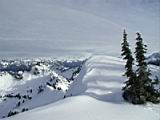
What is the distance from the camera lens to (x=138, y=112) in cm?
3578

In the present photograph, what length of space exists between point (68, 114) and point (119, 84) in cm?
1486

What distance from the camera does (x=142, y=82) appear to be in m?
41.9

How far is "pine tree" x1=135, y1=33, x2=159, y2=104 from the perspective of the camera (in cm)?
4081

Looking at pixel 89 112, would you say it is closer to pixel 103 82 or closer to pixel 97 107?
pixel 97 107

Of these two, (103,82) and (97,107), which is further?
(103,82)

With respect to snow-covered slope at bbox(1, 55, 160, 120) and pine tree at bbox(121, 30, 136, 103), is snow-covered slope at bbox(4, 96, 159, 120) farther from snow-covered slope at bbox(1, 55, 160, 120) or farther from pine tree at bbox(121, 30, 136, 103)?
pine tree at bbox(121, 30, 136, 103)

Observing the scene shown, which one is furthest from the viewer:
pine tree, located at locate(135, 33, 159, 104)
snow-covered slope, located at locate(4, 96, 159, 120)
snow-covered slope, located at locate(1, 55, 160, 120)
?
pine tree, located at locate(135, 33, 159, 104)

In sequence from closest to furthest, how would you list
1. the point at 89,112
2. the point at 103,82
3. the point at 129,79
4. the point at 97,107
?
1. the point at 89,112
2. the point at 97,107
3. the point at 129,79
4. the point at 103,82

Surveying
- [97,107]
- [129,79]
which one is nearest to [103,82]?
[129,79]

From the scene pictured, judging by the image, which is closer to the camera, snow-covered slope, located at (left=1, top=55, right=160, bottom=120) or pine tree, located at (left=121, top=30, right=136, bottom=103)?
snow-covered slope, located at (left=1, top=55, right=160, bottom=120)

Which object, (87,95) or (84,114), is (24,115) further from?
(87,95)

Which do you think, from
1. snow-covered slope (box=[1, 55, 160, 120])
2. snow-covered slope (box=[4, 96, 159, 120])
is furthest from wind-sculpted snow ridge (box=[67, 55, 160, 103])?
snow-covered slope (box=[4, 96, 159, 120])

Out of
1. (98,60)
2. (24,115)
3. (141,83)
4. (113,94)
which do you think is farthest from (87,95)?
(98,60)

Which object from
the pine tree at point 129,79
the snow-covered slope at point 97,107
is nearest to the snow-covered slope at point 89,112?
the snow-covered slope at point 97,107
